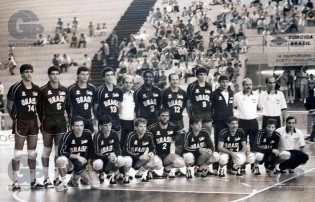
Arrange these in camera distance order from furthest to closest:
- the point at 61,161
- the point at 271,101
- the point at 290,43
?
1. the point at 290,43
2. the point at 271,101
3. the point at 61,161

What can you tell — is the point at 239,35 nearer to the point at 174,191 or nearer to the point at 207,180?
the point at 207,180

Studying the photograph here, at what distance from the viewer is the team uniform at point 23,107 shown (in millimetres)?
5246

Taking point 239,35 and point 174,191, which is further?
point 239,35

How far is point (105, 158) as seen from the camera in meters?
5.57

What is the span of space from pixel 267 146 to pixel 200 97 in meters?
0.95

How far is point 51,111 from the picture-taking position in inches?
212

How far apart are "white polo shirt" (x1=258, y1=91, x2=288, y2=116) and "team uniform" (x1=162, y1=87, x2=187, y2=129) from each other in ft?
3.30

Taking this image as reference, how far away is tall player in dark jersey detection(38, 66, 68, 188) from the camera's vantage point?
5.34 m

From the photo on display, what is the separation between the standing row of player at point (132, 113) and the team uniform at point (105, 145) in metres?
0.05

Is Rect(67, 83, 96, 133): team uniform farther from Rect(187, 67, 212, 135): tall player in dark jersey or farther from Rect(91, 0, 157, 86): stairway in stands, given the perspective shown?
Rect(187, 67, 212, 135): tall player in dark jersey

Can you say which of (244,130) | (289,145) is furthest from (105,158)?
(289,145)

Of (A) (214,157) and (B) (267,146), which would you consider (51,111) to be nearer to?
(A) (214,157)

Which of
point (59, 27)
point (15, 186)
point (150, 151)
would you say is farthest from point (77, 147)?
point (59, 27)

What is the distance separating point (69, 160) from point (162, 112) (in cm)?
113
